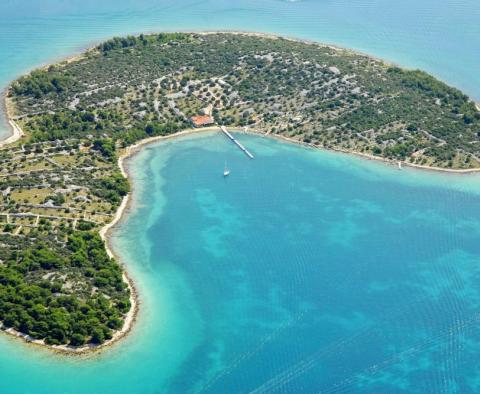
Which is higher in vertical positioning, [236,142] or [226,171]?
[236,142]

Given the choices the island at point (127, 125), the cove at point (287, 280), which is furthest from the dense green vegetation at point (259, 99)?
the cove at point (287, 280)

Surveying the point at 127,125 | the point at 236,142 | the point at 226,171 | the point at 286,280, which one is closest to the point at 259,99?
the point at 236,142

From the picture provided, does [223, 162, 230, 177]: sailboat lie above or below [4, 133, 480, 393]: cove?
above

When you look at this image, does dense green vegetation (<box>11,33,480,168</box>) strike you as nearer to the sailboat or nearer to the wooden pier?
the wooden pier

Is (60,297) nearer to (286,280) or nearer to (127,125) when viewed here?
(286,280)

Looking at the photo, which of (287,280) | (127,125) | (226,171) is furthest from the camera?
(127,125)

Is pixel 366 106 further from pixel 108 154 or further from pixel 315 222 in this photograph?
pixel 108 154

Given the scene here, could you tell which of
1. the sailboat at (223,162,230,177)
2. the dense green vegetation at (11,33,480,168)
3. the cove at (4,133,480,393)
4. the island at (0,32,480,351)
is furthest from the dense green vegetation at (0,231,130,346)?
the dense green vegetation at (11,33,480,168)
